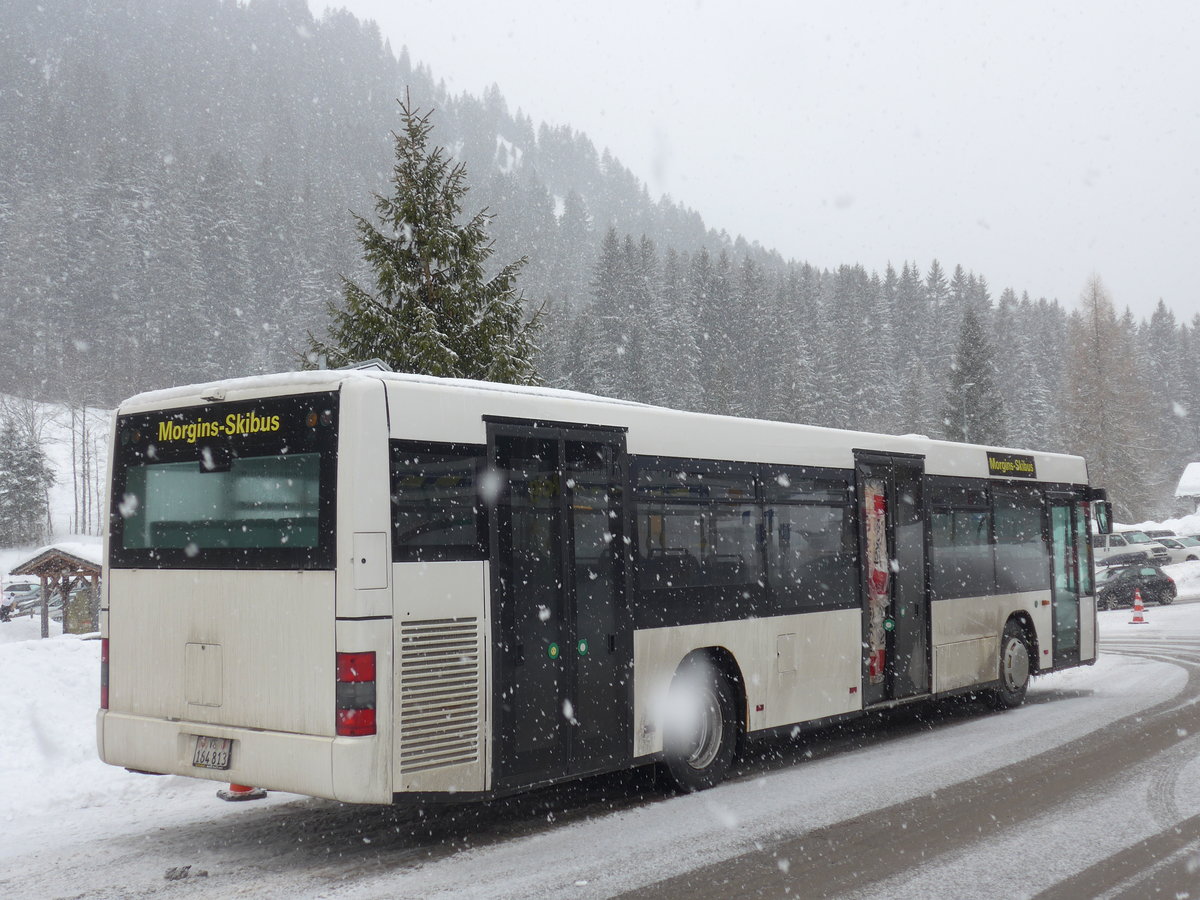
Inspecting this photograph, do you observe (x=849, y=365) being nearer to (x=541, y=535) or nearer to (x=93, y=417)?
(x=93, y=417)

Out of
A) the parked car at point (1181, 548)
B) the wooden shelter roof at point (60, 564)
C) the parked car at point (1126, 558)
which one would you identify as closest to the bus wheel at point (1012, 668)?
the wooden shelter roof at point (60, 564)

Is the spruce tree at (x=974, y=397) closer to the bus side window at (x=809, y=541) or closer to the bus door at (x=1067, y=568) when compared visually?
the bus door at (x=1067, y=568)

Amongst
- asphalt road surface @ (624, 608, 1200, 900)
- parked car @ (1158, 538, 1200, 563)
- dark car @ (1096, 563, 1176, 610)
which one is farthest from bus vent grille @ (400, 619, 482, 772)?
parked car @ (1158, 538, 1200, 563)

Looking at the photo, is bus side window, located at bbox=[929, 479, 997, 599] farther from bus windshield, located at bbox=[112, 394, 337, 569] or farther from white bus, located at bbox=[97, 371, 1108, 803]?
bus windshield, located at bbox=[112, 394, 337, 569]

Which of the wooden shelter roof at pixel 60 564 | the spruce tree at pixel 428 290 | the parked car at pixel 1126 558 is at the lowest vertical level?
the parked car at pixel 1126 558

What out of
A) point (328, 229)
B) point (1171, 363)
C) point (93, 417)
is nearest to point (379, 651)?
point (93, 417)

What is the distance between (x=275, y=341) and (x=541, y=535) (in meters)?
86.7

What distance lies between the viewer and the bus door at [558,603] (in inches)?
284

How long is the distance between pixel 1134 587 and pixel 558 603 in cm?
3186

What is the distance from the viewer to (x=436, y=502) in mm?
6879

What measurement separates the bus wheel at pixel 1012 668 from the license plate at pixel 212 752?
9720mm

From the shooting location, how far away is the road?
619 centimetres

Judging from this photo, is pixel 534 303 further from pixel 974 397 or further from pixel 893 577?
pixel 893 577

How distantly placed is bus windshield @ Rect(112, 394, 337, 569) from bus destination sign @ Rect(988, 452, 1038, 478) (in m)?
9.38
